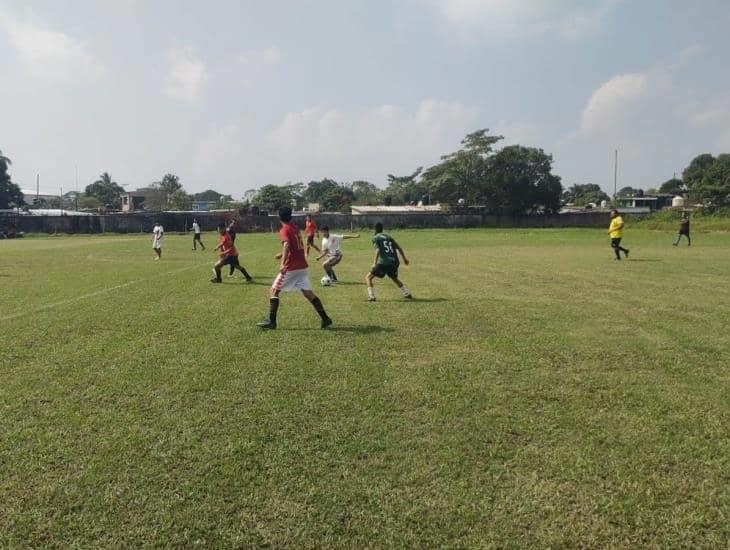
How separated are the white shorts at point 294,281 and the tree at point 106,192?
102 meters

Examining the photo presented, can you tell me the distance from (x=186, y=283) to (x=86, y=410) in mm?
10288

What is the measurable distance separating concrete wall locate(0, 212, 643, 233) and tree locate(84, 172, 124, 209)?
50.0m

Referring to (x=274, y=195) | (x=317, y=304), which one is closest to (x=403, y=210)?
(x=274, y=195)

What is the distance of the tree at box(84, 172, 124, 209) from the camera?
341 feet

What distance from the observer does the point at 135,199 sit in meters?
95.8

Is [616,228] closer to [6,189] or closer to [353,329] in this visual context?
[353,329]

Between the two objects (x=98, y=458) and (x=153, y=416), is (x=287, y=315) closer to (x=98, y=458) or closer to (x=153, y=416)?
(x=153, y=416)

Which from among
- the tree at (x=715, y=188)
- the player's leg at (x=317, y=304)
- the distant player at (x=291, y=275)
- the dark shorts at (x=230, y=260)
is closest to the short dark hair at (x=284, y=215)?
the distant player at (x=291, y=275)

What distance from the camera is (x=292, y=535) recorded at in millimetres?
3518

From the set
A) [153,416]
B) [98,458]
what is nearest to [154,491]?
[98,458]

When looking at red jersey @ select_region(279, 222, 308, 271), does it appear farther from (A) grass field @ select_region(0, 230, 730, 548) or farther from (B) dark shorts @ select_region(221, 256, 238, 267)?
(B) dark shorts @ select_region(221, 256, 238, 267)

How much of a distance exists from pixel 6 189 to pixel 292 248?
249 feet

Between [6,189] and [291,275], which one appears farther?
[6,189]

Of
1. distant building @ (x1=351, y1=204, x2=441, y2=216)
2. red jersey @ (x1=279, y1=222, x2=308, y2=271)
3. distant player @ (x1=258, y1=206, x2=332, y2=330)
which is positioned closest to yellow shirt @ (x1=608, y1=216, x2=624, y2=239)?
distant player @ (x1=258, y1=206, x2=332, y2=330)
